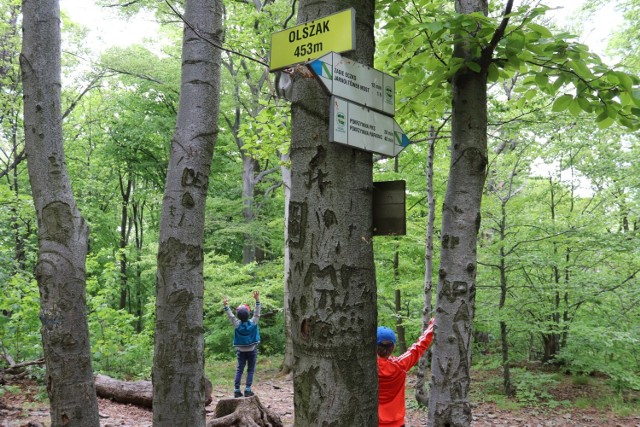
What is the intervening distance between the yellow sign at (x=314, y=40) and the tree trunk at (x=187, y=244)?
1442 millimetres

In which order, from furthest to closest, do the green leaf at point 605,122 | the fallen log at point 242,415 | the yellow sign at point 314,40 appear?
the fallen log at point 242,415
the green leaf at point 605,122
the yellow sign at point 314,40

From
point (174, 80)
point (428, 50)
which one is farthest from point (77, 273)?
point (174, 80)

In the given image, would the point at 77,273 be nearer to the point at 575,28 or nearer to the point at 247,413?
the point at 247,413

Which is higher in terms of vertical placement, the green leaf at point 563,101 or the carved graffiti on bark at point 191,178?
the green leaf at point 563,101

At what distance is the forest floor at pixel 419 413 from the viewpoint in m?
5.95

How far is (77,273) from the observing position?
11.3 ft

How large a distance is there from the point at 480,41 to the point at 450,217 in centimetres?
121

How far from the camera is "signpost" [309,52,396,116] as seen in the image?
1717mm

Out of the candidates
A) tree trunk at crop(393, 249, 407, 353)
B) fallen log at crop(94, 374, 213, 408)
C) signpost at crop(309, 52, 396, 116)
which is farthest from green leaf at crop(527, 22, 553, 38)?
tree trunk at crop(393, 249, 407, 353)

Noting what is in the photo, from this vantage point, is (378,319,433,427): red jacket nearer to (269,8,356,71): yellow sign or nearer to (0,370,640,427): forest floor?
(269,8,356,71): yellow sign

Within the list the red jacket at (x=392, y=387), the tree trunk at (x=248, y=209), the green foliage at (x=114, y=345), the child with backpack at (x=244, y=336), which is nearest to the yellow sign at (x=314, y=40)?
the red jacket at (x=392, y=387)

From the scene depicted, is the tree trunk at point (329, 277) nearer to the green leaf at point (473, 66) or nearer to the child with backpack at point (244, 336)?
the green leaf at point (473, 66)

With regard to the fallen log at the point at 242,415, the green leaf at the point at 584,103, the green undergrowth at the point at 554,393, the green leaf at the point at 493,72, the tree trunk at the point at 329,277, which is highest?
the green leaf at the point at 493,72

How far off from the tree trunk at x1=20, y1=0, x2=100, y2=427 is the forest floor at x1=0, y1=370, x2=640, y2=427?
103 inches
